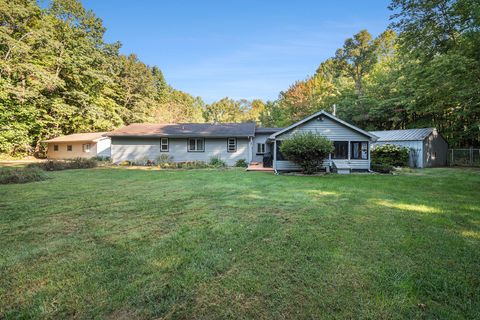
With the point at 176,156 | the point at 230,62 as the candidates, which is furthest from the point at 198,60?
the point at 176,156

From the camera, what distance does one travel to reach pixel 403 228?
448 cm

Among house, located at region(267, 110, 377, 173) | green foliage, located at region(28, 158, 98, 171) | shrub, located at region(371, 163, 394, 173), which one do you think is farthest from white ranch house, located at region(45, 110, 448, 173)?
green foliage, located at region(28, 158, 98, 171)

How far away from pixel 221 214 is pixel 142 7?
15.7 m

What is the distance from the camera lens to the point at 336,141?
48.0 feet

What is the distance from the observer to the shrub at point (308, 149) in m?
12.4

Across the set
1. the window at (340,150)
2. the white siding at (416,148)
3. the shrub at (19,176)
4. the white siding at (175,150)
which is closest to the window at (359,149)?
the window at (340,150)

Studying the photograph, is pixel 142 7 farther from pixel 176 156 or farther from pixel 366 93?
pixel 366 93

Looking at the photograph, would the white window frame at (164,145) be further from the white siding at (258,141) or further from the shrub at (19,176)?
the shrub at (19,176)

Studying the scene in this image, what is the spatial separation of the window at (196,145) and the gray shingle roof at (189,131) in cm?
60

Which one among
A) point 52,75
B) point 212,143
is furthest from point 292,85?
point 52,75

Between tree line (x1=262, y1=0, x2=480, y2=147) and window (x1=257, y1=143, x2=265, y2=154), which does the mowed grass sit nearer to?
tree line (x1=262, y1=0, x2=480, y2=147)

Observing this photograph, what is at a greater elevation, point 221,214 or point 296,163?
point 296,163

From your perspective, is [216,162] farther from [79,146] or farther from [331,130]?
[79,146]

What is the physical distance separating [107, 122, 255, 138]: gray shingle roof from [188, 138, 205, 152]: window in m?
0.60
